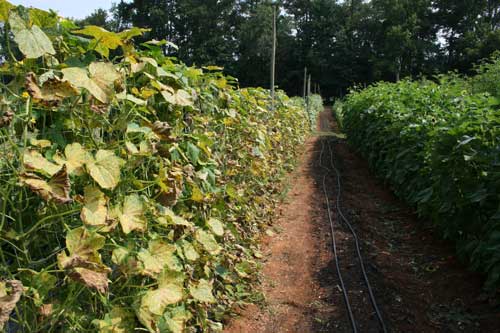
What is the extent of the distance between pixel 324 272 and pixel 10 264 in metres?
3.57

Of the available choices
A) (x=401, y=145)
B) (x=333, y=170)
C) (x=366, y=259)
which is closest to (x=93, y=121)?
(x=366, y=259)

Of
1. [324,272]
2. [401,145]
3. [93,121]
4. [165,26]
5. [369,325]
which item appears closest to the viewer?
[93,121]

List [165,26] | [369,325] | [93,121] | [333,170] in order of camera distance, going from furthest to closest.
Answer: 1. [165,26]
2. [333,170]
3. [369,325]
4. [93,121]

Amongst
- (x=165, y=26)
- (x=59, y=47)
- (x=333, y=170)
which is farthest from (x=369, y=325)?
(x=165, y=26)

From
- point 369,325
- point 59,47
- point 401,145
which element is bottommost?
point 369,325

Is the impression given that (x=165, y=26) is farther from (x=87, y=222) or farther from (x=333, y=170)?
(x=87, y=222)

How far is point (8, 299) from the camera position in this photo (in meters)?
1.08

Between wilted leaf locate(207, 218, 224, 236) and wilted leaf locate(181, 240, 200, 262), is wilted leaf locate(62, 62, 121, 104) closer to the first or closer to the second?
wilted leaf locate(181, 240, 200, 262)

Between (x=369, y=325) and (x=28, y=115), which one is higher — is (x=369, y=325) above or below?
below

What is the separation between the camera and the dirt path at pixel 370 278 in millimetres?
3482

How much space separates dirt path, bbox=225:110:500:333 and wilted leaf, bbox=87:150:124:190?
217 cm

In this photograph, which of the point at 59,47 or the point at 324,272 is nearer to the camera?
the point at 59,47

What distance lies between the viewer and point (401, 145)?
6691 millimetres

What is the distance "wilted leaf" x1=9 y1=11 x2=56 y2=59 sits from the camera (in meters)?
1.20
